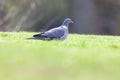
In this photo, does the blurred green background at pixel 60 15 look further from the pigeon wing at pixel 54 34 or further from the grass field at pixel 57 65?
the grass field at pixel 57 65

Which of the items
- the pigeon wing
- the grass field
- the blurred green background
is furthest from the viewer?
the blurred green background

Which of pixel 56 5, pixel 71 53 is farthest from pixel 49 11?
pixel 71 53

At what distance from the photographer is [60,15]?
109 ft

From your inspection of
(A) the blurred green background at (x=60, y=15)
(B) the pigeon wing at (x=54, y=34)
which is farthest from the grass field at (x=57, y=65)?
(A) the blurred green background at (x=60, y=15)

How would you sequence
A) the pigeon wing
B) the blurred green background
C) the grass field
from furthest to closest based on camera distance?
the blurred green background → the pigeon wing → the grass field

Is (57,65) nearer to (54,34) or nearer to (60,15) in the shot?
(54,34)

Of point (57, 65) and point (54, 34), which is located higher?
point (54, 34)

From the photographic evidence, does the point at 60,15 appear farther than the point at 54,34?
Yes

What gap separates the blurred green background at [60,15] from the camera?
31938 mm

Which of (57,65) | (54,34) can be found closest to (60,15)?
(54,34)

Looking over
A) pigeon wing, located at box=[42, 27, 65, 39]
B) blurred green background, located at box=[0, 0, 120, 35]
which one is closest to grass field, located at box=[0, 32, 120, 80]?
pigeon wing, located at box=[42, 27, 65, 39]

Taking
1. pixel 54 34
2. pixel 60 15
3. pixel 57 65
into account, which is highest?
Result: pixel 60 15

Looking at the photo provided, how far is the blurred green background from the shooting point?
1257 inches

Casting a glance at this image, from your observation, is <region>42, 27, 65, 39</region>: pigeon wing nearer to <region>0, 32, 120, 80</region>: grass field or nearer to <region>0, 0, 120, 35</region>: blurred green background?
<region>0, 32, 120, 80</region>: grass field
